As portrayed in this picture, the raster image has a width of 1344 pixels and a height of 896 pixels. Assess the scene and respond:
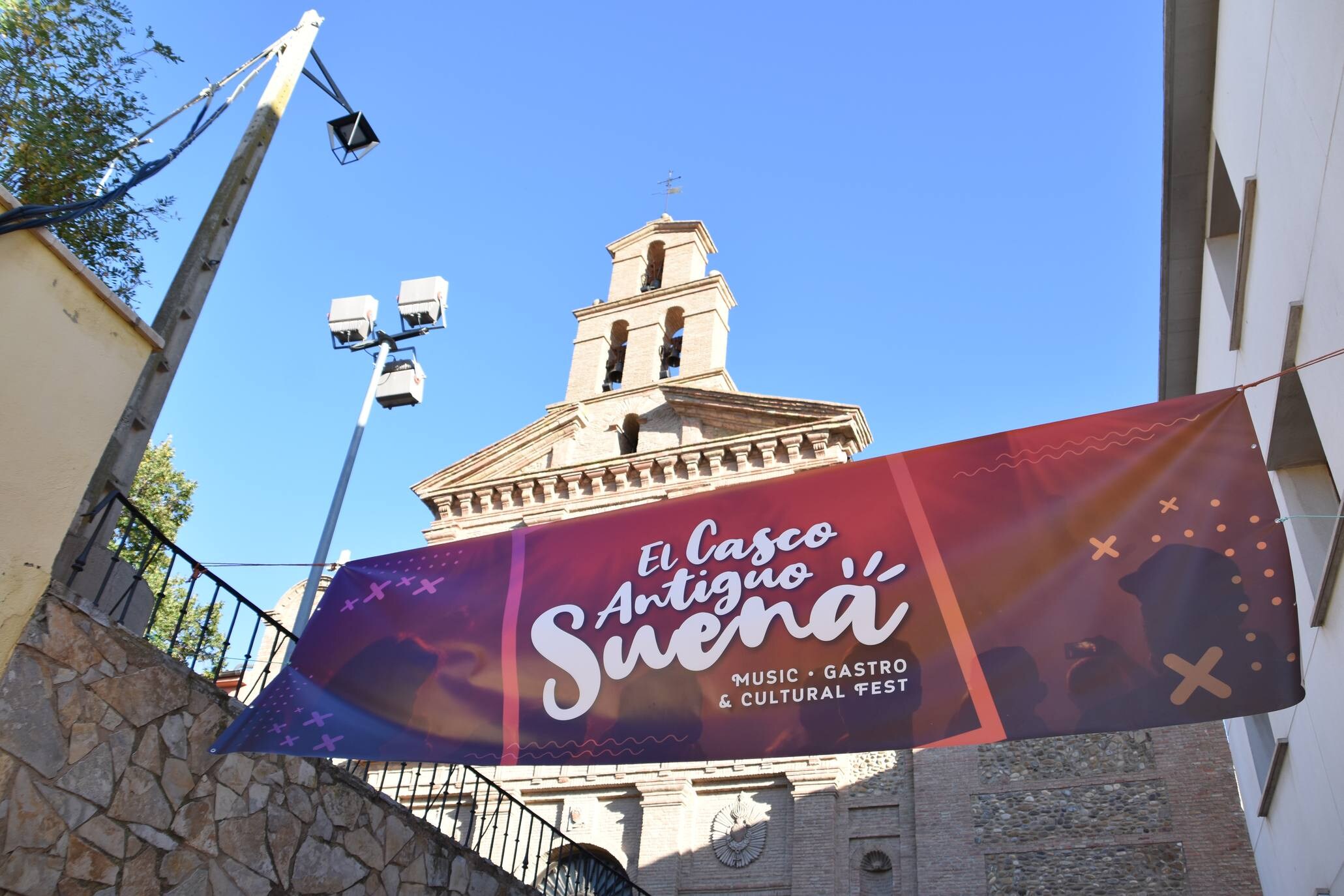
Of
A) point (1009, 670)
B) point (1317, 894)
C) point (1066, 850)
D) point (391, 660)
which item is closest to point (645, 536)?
point (391, 660)

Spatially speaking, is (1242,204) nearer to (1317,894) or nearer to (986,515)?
(986,515)

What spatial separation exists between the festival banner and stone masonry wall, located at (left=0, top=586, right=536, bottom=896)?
1.49 m

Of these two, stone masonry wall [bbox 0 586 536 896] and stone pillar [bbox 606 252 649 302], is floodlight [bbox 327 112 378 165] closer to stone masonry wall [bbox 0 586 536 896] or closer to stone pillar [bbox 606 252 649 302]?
stone masonry wall [bbox 0 586 536 896]

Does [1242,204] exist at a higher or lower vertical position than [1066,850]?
higher

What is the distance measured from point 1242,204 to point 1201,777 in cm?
866

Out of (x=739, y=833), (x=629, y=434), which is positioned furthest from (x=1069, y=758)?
(x=629, y=434)

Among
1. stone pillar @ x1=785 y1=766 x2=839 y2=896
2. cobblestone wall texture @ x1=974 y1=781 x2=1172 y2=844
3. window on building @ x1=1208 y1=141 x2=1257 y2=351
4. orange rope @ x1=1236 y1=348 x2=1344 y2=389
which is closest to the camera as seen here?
orange rope @ x1=1236 y1=348 x2=1344 y2=389

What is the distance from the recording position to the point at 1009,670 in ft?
14.1

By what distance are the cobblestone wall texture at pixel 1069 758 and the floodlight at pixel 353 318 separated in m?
10.1

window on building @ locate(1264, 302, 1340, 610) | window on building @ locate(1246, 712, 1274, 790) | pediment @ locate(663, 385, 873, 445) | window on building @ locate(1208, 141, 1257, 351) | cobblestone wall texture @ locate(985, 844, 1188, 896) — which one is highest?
pediment @ locate(663, 385, 873, 445)

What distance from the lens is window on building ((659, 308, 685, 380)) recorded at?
23.3m

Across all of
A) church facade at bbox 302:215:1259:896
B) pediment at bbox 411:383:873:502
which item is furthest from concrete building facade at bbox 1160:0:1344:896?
pediment at bbox 411:383:873:502

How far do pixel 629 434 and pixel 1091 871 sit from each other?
40.7 ft

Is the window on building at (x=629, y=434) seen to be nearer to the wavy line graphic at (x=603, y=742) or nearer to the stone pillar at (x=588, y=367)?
the stone pillar at (x=588, y=367)
